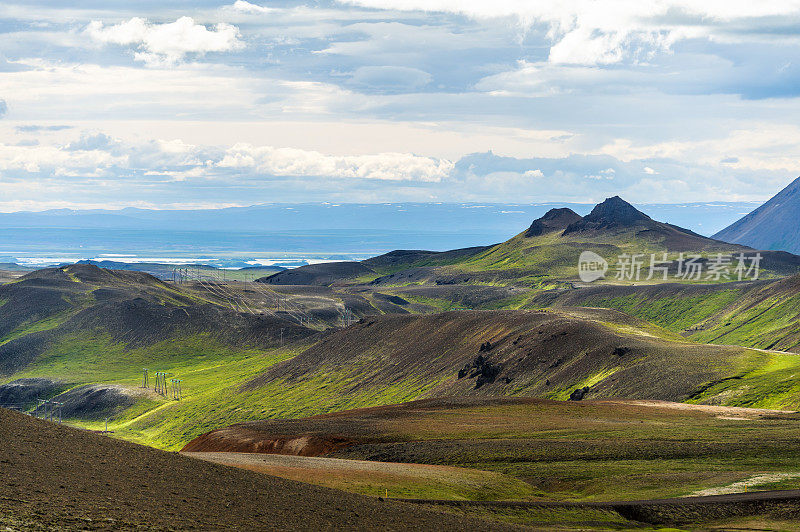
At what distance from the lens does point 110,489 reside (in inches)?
1852

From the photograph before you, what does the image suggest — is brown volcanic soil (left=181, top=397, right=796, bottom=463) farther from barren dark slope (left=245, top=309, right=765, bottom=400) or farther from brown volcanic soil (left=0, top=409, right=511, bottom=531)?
brown volcanic soil (left=0, top=409, right=511, bottom=531)

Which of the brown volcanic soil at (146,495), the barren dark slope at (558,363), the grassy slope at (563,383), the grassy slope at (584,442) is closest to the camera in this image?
the brown volcanic soil at (146,495)

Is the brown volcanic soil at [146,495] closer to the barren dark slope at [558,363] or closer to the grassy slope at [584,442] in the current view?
the grassy slope at [584,442]

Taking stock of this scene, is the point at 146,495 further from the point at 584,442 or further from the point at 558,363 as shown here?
the point at 558,363

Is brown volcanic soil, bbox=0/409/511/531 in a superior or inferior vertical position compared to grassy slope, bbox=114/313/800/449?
superior

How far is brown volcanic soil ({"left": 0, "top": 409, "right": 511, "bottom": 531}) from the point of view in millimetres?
42281

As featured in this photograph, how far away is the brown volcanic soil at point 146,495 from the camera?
42.3 meters

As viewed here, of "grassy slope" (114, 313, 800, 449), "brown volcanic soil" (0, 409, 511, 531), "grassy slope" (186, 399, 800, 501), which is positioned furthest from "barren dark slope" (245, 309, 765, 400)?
"brown volcanic soil" (0, 409, 511, 531)

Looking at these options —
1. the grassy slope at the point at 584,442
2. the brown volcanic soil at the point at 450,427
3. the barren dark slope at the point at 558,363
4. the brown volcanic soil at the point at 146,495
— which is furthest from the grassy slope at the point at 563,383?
the brown volcanic soil at the point at 146,495

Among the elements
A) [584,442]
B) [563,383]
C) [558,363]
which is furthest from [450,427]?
[558,363]

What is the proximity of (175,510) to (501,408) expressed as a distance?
73313 millimetres

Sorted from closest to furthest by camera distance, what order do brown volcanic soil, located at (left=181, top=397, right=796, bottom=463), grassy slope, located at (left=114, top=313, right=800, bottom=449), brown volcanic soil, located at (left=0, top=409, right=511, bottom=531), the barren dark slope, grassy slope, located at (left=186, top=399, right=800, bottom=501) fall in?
1. brown volcanic soil, located at (left=0, top=409, right=511, bottom=531)
2. grassy slope, located at (left=186, top=399, right=800, bottom=501)
3. brown volcanic soil, located at (left=181, top=397, right=796, bottom=463)
4. grassy slope, located at (left=114, top=313, right=800, bottom=449)
5. the barren dark slope

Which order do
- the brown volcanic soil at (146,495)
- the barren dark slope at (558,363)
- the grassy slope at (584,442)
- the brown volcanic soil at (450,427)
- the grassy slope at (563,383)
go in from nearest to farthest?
the brown volcanic soil at (146,495) → the grassy slope at (584,442) → the brown volcanic soil at (450,427) → the grassy slope at (563,383) → the barren dark slope at (558,363)

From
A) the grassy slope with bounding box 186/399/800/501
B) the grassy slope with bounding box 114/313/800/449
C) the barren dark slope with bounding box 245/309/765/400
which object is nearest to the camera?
the grassy slope with bounding box 186/399/800/501
